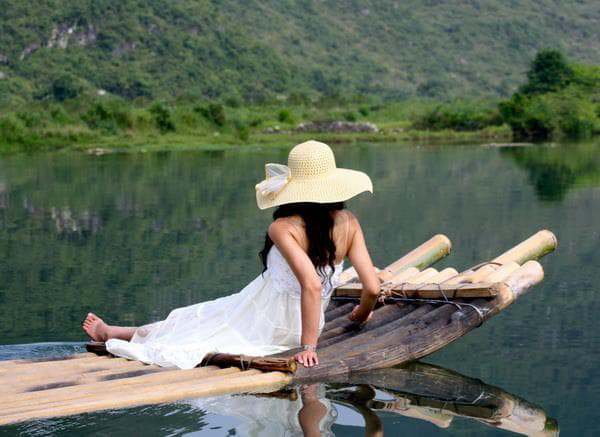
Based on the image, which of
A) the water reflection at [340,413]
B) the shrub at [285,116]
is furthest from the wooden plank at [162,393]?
the shrub at [285,116]

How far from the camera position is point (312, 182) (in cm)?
555

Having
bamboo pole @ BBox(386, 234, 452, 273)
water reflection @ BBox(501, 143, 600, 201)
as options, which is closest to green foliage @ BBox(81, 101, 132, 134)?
water reflection @ BBox(501, 143, 600, 201)

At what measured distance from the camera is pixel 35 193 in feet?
58.1

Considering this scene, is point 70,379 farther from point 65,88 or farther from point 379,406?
point 65,88

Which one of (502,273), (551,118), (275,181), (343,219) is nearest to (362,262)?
(343,219)

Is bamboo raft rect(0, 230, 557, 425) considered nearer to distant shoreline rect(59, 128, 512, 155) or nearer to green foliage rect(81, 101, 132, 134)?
distant shoreline rect(59, 128, 512, 155)

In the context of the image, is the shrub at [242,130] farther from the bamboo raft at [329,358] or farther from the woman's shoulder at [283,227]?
the woman's shoulder at [283,227]

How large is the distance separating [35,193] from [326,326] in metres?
12.3

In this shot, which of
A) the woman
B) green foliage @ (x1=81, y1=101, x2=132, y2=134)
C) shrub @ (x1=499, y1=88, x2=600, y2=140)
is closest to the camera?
the woman

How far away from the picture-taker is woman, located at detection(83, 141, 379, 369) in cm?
552

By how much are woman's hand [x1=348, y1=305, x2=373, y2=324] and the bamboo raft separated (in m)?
0.06

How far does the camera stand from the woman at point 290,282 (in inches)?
217

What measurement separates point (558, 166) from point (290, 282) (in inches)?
648

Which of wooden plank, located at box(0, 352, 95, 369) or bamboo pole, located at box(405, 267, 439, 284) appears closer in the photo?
wooden plank, located at box(0, 352, 95, 369)
